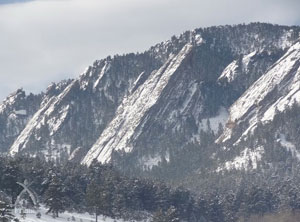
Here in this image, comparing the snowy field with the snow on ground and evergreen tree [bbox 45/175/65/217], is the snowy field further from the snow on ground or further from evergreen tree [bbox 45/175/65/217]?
evergreen tree [bbox 45/175/65/217]

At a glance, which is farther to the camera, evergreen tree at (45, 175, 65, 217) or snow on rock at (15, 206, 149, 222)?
evergreen tree at (45, 175, 65, 217)

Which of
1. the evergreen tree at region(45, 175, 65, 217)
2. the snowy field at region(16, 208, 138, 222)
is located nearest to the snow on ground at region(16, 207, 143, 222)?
the snowy field at region(16, 208, 138, 222)

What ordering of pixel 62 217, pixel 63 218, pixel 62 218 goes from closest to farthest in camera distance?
pixel 62 218 < pixel 63 218 < pixel 62 217

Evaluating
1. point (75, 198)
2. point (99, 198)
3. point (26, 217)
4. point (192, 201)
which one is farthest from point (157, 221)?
point (192, 201)

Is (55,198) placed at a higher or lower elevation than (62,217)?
higher

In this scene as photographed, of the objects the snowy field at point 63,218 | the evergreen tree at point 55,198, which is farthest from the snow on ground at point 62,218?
the evergreen tree at point 55,198

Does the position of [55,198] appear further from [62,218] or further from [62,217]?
[62,218]

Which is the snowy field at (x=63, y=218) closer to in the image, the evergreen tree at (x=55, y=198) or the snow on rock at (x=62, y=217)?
the snow on rock at (x=62, y=217)

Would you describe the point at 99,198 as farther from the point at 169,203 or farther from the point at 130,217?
the point at 169,203

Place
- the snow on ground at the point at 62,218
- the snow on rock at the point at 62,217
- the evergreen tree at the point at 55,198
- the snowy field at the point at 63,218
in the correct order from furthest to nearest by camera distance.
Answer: the evergreen tree at the point at 55,198, the snow on rock at the point at 62,217, the snow on ground at the point at 62,218, the snowy field at the point at 63,218

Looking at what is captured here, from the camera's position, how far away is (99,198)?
138875mm

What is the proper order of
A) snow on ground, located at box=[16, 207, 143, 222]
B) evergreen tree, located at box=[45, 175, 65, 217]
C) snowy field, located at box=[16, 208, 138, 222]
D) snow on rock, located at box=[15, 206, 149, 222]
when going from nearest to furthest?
1. snowy field, located at box=[16, 208, 138, 222]
2. snow on ground, located at box=[16, 207, 143, 222]
3. snow on rock, located at box=[15, 206, 149, 222]
4. evergreen tree, located at box=[45, 175, 65, 217]

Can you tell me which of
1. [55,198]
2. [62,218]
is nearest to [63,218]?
[62,218]

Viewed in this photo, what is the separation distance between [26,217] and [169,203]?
246 feet
